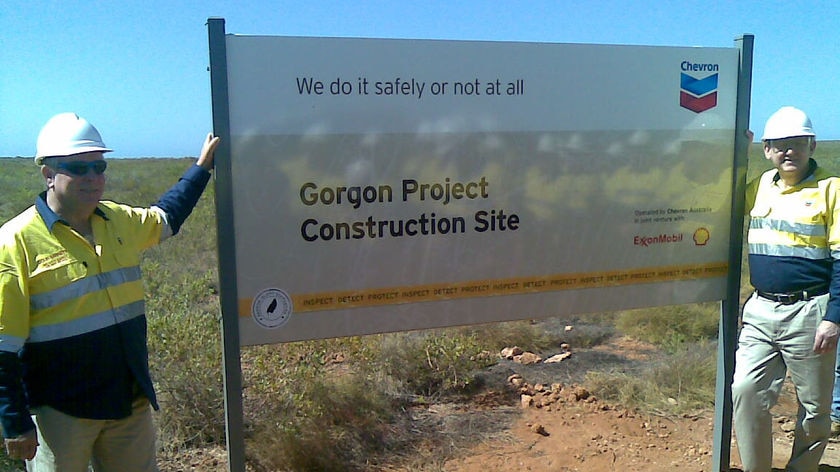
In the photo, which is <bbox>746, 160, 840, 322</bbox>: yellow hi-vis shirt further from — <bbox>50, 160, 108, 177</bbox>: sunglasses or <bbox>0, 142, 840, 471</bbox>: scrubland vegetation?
<bbox>50, 160, 108, 177</bbox>: sunglasses

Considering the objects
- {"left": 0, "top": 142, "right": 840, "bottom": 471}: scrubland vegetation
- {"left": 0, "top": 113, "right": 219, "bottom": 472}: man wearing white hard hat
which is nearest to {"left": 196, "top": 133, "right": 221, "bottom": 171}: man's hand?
{"left": 0, "top": 113, "right": 219, "bottom": 472}: man wearing white hard hat

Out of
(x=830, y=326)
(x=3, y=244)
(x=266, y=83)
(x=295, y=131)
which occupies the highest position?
(x=266, y=83)

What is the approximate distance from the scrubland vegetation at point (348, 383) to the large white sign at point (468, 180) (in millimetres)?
1494

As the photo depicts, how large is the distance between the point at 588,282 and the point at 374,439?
1.99 m

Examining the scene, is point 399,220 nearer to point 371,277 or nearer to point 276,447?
point 371,277

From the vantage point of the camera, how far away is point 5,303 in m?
2.43

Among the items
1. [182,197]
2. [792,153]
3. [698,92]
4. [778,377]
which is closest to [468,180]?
[182,197]

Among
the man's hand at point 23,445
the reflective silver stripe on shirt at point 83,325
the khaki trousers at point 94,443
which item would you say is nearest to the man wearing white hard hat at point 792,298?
the khaki trousers at point 94,443

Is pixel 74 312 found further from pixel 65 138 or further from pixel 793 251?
pixel 793 251

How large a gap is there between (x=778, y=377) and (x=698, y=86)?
1.80m

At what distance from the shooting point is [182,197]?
10.4ft

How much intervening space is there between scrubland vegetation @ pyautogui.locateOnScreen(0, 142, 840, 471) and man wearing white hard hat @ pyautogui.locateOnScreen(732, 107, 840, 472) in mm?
1638

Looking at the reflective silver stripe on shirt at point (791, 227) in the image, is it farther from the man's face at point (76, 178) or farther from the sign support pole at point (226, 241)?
the man's face at point (76, 178)

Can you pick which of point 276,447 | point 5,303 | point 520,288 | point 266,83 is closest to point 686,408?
point 520,288
